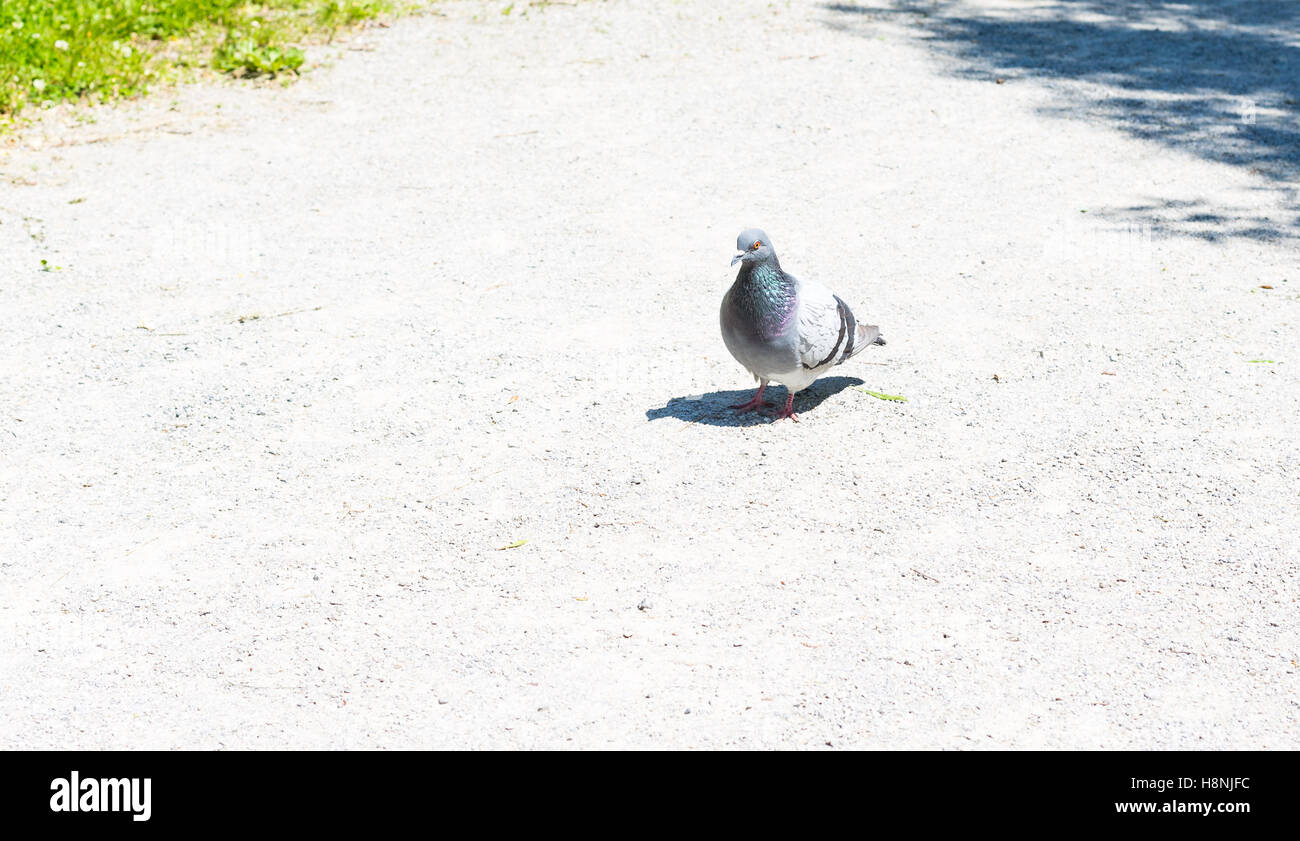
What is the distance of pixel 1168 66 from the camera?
8.68 metres

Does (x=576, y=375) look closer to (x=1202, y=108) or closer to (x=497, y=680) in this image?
(x=497, y=680)

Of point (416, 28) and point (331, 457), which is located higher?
point (416, 28)

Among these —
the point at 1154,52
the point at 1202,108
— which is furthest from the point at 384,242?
the point at 1154,52

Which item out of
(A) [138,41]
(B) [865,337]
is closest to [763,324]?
(B) [865,337]

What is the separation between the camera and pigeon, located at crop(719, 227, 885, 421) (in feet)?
14.5

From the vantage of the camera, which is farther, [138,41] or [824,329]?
[138,41]

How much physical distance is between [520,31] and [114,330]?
16.0 feet

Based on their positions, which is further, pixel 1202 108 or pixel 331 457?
pixel 1202 108

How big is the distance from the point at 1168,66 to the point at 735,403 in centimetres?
564

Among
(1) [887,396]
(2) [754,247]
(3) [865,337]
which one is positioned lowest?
(1) [887,396]

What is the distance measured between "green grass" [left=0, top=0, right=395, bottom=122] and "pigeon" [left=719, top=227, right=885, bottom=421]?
209 inches

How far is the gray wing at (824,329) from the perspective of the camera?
176 inches

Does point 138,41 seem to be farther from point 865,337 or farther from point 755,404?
point 865,337
